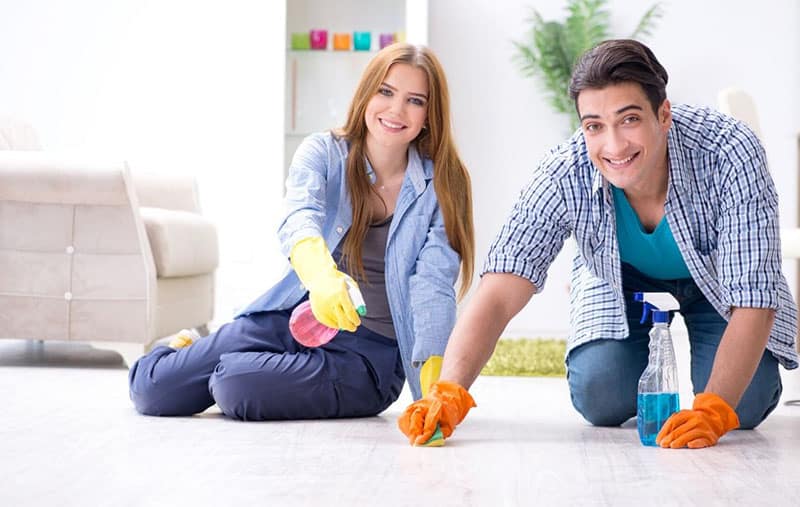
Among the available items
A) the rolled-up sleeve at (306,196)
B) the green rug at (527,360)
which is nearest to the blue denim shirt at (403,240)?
the rolled-up sleeve at (306,196)

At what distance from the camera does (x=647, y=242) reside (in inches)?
77.2

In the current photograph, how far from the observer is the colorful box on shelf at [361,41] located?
4871 mm

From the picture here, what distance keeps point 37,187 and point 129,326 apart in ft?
1.55

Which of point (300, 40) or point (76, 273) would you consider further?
point (300, 40)

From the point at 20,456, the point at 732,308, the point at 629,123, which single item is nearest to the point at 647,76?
the point at 629,123

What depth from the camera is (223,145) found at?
505 cm

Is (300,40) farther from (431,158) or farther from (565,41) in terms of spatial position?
(431,158)

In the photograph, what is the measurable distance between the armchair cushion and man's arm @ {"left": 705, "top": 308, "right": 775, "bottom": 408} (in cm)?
195

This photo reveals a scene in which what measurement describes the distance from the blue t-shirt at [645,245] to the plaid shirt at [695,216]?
0.03 meters

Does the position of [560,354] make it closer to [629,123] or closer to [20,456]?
[629,123]

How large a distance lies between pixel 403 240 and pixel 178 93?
3.27m

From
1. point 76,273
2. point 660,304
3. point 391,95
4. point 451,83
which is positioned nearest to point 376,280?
→ point 391,95

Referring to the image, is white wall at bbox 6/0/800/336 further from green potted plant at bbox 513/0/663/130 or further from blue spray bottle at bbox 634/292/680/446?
blue spray bottle at bbox 634/292/680/446

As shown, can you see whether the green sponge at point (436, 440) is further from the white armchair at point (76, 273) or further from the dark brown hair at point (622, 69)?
the white armchair at point (76, 273)
